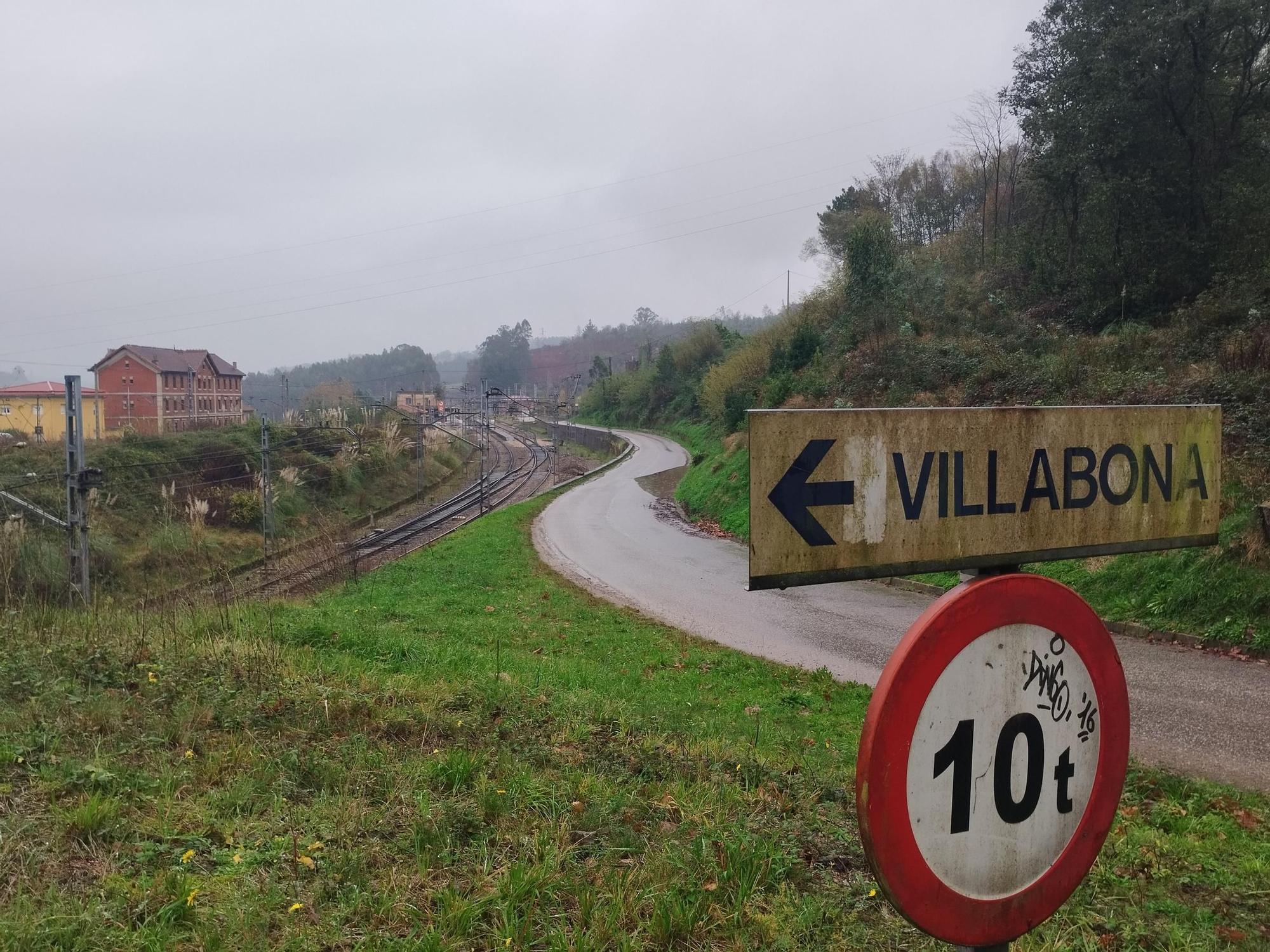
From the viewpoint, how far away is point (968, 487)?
1.67 m

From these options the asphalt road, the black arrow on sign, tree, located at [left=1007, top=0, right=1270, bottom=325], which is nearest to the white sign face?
the black arrow on sign

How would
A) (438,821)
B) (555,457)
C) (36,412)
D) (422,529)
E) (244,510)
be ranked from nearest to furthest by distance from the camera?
(438,821), (244,510), (422,529), (36,412), (555,457)

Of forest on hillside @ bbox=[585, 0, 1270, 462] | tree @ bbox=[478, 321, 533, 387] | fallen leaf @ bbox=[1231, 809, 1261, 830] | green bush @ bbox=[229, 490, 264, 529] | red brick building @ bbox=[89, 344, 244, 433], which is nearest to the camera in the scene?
fallen leaf @ bbox=[1231, 809, 1261, 830]

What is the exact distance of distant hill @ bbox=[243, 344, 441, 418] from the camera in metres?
106

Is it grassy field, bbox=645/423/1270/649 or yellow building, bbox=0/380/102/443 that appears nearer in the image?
grassy field, bbox=645/423/1270/649

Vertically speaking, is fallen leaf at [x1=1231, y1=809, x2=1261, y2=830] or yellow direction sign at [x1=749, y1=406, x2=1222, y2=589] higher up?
yellow direction sign at [x1=749, y1=406, x2=1222, y2=589]

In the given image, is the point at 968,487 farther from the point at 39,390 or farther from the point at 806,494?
the point at 39,390

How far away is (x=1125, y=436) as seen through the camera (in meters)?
1.86

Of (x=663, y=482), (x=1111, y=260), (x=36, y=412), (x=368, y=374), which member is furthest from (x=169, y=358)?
(x=368, y=374)

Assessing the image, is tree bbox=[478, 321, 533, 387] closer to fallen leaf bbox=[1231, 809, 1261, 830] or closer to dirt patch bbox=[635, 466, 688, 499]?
dirt patch bbox=[635, 466, 688, 499]

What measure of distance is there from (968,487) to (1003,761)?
0.54 meters

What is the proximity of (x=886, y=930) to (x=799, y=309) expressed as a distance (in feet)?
125

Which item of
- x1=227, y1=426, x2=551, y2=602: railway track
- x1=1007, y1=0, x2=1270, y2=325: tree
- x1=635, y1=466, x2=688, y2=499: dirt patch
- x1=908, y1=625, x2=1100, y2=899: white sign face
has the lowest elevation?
x1=227, y1=426, x2=551, y2=602: railway track

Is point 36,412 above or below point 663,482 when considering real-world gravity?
above
